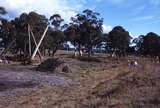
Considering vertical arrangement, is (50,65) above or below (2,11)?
below

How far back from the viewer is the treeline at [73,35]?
73562 millimetres

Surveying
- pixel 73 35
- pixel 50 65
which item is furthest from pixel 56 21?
pixel 50 65

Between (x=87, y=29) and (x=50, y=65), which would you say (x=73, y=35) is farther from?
(x=50, y=65)

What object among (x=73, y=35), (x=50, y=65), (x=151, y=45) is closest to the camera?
(x=50, y=65)

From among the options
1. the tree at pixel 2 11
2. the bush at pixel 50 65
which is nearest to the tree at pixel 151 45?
the tree at pixel 2 11

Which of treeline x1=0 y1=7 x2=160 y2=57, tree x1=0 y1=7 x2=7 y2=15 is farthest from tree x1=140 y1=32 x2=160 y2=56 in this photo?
tree x1=0 y1=7 x2=7 y2=15

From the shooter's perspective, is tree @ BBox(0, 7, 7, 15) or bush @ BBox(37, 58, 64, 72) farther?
tree @ BBox(0, 7, 7, 15)

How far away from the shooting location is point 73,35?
305 feet

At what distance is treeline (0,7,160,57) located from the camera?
73.6 metres

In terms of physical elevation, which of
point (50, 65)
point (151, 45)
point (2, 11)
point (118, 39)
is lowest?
point (50, 65)

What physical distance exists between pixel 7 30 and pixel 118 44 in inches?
1158

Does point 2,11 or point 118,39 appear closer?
point 2,11

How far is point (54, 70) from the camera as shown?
37688 millimetres

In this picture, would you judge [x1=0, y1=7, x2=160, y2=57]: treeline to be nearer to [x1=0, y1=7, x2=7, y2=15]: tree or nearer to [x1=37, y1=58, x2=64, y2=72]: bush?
[x1=0, y1=7, x2=7, y2=15]: tree
